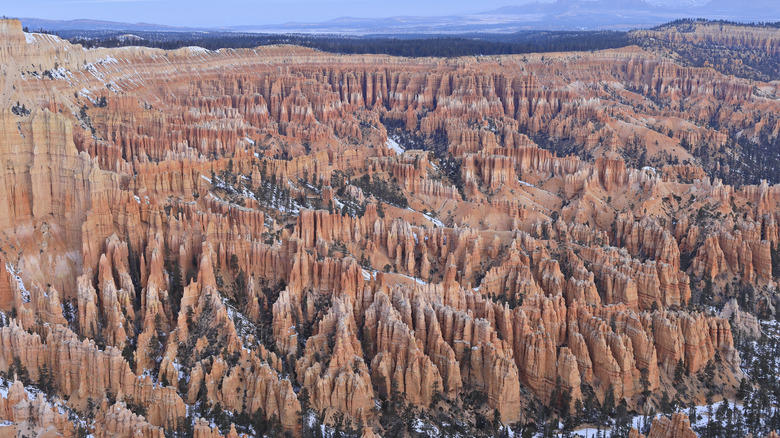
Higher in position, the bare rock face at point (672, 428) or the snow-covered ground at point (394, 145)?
the snow-covered ground at point (394, 145)

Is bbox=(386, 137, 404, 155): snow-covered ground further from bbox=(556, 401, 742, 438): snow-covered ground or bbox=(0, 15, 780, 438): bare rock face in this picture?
bbox=(556, 401, 742, 438): snow-covered ground

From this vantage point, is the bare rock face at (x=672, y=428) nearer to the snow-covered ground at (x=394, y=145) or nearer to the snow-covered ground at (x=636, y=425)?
the snow-covered ground at (x=636, y=425)

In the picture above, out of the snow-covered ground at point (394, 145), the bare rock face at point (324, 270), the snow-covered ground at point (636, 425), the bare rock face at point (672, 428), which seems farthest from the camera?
the snow-covered ground at point (394, 145)

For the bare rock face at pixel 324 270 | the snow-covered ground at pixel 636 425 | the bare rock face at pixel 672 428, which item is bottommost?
the snow-covered ground at pixel 636 425

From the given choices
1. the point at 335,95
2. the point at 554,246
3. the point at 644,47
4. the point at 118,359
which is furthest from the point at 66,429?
the point at 644,47

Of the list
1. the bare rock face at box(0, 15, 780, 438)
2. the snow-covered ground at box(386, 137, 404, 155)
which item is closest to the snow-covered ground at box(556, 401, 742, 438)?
the bare rock face at box(0, 15, 780, 438)

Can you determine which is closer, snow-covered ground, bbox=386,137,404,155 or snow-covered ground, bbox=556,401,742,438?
snow-covered ground, bbox=556,401,742,438

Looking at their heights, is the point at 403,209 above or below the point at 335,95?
below

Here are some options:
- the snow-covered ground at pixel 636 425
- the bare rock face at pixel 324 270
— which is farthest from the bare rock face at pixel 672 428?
the snow-covered ground at pixel 636 425

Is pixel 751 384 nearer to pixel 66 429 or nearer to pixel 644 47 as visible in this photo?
pixel 66 429
